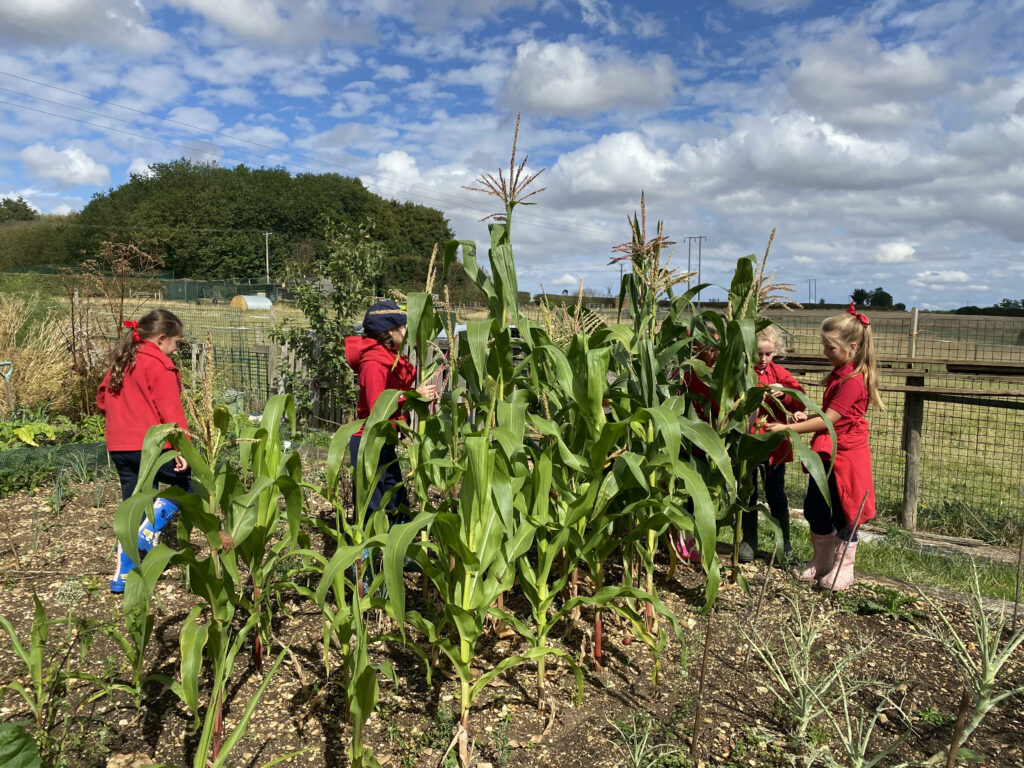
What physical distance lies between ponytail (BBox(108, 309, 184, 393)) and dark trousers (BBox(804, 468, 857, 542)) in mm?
3377

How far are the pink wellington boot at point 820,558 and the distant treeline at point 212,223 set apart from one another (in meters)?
45.9

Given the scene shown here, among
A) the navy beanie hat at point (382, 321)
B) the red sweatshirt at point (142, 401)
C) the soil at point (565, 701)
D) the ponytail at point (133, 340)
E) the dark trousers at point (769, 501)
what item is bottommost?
the soil at point (565, 701)

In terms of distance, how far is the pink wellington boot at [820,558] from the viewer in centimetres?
337

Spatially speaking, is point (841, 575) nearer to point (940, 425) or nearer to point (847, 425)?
point (847, 425)

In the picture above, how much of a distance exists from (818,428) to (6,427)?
6.54 meters

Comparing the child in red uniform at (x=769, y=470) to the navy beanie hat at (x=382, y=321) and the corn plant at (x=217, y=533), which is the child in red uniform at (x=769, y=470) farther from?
the corn plant at (x=217, y=533)

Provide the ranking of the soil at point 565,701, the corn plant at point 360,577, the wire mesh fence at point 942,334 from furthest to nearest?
the wire mesh fence at point 942,334
the soil at point 565,701
the corn plant at point 360,577

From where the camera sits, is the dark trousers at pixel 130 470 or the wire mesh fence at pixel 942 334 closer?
the dark trousers at pixel 130 470

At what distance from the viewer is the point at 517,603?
3.12 meters

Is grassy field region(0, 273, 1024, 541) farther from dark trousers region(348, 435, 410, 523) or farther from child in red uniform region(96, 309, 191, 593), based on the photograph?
dark trousers region(348, 435, 410, 523)

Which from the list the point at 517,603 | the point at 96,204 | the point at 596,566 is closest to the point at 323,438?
the point at 517,603

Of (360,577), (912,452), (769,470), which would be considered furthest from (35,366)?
(912,452)

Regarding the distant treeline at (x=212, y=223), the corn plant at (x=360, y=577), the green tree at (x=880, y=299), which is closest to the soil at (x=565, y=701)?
the corn plant at (x=360, y=577)

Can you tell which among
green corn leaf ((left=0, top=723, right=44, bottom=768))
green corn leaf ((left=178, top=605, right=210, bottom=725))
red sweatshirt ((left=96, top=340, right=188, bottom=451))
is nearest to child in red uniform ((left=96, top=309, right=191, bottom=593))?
red sweatshirt ((left=96, top=340, right=188, bottom=451))
